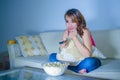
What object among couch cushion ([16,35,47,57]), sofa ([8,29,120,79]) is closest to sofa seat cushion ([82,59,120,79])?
sofa ([8,29,120,79])

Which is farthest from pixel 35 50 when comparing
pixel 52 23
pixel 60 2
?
pixel 60 2

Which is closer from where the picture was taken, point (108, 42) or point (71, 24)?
point (71, 24)

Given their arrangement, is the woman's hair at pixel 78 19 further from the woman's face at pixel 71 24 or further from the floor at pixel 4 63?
the floor at pixel 4 63

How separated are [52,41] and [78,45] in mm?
797

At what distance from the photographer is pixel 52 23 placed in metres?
2.80

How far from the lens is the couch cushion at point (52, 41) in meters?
2.46

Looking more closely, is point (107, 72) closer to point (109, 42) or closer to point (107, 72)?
point (107, 72)

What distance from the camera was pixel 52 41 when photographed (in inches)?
98.7

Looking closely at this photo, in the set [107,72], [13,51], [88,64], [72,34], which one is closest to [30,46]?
[13,51]

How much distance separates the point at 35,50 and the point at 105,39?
911 mm

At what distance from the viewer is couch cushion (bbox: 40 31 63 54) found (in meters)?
2.46

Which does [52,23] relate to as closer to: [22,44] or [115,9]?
[22,44]

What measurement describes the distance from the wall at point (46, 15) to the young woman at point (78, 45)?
63 cm

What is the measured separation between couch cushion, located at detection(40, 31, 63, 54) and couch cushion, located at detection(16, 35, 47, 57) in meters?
0.08
